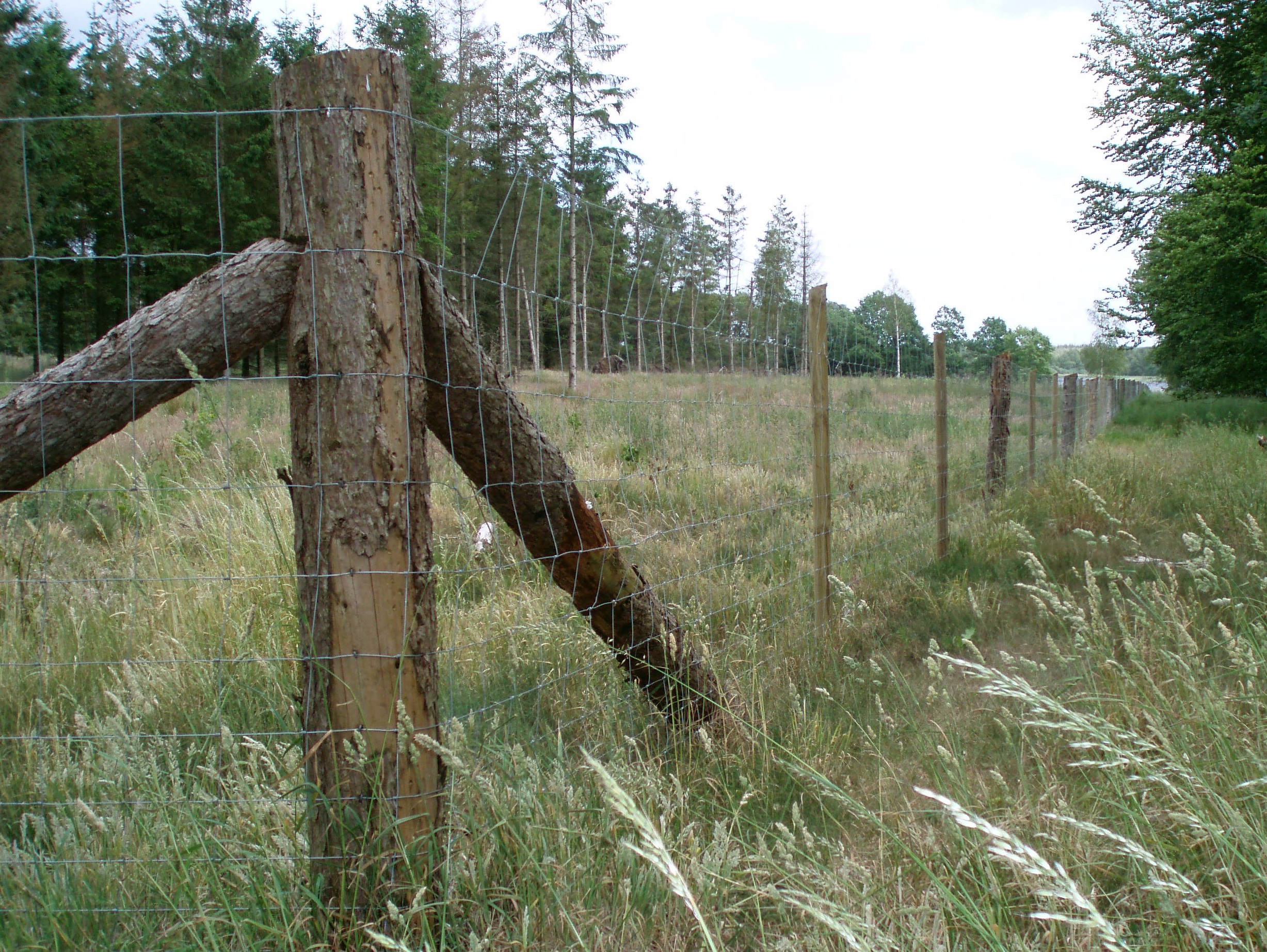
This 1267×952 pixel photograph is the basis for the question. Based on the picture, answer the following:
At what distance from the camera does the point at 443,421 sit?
2225 millimetres

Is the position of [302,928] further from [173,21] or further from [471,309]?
[173,21]

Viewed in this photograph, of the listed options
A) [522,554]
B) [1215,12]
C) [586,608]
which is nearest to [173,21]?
[1215,12]

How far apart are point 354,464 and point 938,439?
5.58 meters

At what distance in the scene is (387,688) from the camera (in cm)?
184

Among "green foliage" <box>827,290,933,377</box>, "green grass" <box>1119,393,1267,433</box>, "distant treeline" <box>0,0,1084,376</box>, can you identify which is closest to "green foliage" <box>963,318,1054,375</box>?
"green grass" <box>1119,393,1267,433</box>

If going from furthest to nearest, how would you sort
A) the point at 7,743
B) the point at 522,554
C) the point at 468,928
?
the point at 522,554 < the point at 7,743 < the point at 468,928

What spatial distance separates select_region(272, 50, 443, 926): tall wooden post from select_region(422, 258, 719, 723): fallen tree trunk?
0.79 ft

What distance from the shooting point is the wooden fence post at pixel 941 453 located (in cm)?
637

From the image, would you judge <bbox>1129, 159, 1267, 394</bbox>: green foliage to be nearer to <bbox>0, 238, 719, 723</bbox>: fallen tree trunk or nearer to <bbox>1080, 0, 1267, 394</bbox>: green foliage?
<bbox>1080, 0, 1267, 394</bbox>: green foliage

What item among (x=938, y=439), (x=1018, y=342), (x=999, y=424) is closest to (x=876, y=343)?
(x=938, y=439)

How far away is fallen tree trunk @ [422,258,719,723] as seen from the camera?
2168 millimetres

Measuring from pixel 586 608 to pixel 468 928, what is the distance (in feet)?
3.44

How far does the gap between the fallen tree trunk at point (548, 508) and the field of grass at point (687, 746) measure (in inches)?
9.3

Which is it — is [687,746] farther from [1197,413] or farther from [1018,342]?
[1018,342]
